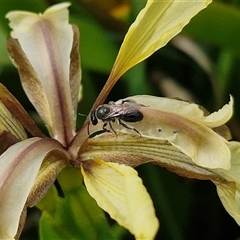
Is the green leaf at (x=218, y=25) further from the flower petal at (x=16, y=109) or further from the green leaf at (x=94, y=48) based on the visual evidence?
the flower petal at (x=16, y=109)

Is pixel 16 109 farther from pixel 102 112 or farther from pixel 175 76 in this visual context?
pixel 175 76

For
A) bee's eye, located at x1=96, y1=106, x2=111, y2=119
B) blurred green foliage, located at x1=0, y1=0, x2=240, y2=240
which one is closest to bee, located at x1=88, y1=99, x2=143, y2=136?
bee's eye, located at x1=96, y1=106, x2=111, y2=119

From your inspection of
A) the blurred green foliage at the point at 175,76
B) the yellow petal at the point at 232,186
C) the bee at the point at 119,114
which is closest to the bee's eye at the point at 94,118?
the bee at the point at 119,114

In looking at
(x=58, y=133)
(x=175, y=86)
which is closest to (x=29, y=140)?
(x=58, y=133)

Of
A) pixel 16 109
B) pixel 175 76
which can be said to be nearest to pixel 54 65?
pixel 16 109

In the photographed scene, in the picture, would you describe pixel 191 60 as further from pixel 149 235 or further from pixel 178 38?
pixel 149 235
